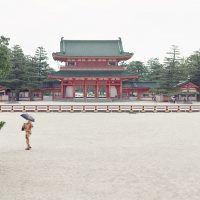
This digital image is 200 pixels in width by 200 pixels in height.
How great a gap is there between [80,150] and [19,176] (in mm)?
4701

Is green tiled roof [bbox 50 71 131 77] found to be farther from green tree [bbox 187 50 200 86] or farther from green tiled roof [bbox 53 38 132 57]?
green tree [bbox 187 50 200 86]

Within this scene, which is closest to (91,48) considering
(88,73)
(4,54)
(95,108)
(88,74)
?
(88,73)

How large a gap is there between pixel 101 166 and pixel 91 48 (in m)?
56.7

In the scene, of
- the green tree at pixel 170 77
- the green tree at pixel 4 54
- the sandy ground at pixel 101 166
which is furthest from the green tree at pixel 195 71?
the green tree at pixel 4 54

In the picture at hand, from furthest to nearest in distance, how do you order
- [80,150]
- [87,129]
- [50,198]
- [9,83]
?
→ [9,83] < [87,129] < [80,150] < [50,198]

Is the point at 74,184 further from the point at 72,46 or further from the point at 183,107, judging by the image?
the point at 72,46

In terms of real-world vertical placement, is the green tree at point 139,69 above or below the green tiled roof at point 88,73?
above

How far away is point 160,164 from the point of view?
11.6 m

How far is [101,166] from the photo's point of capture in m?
11.3

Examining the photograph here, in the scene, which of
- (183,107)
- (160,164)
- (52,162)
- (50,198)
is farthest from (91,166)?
(183,107)

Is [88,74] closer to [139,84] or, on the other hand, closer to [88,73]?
[88,73]

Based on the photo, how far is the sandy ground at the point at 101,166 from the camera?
8.45m

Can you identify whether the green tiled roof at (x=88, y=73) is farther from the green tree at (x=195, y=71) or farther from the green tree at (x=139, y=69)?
the green tree at (x=139, y=69)

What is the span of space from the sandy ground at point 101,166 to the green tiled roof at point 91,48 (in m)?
46.5
